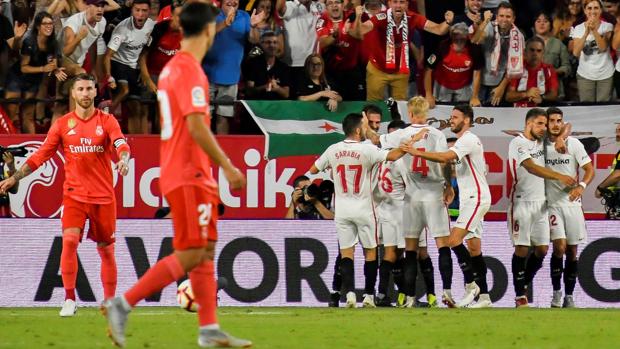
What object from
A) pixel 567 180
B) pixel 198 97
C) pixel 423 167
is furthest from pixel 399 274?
pixel 198 97

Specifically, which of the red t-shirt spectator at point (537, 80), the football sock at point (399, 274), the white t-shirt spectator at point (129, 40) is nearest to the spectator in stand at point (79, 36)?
the white t-shirt spectator at point (129, 40)

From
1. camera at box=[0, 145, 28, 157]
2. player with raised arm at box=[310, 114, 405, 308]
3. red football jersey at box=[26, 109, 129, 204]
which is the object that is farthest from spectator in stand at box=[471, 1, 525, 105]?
red football jersey at box=[26, 109, 129, 204]

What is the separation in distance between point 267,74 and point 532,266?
16.7ft

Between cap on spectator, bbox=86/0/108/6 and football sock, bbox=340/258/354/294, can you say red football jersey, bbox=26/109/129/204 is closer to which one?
football sock, bbox=340/258/354/294

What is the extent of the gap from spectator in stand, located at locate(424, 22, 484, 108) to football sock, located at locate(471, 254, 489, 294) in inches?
147

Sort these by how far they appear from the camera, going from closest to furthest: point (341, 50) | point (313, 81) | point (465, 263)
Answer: point (465, 263)
point (313, 81)
point (341, 50)

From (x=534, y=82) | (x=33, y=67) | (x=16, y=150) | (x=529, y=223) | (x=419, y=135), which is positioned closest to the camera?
(x=419, y=135)

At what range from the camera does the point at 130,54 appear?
722 inches

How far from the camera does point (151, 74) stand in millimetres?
18406

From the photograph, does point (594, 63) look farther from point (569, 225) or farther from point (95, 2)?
point (95, 2)

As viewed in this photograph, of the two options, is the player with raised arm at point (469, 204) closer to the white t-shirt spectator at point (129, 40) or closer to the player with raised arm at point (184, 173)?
the white t-shirt spectator at point (129, 40)

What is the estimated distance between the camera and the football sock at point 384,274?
1555 centimetres

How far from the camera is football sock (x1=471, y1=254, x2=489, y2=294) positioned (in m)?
15.5

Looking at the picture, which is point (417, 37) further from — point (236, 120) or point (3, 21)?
point (3, 21)
